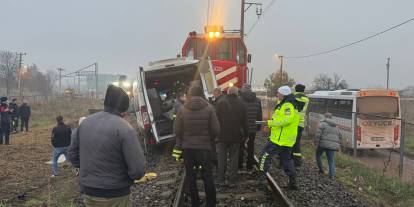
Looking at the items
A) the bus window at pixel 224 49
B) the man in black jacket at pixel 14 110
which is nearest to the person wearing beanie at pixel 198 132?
the bus window at pixel 224 49

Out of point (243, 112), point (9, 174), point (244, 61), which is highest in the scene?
point (244, 61)

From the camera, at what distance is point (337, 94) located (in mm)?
19766

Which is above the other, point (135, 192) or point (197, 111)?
point (197, 111)

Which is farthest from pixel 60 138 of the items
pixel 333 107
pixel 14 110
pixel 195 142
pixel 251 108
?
pixel 333 107

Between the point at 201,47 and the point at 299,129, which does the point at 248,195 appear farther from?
the point at 201,47

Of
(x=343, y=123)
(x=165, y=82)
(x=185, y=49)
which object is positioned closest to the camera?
(x=165, y=82)

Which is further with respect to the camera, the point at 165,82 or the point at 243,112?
the point at 165,82

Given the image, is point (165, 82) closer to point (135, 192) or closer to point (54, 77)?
point (135, 192)

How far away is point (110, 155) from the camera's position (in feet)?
12.3

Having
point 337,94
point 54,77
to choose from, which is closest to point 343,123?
point 337,94

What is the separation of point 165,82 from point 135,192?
6.23 meters

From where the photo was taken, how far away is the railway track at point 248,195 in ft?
22.4

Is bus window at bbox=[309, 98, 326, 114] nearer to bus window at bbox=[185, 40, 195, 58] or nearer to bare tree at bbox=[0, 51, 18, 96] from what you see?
bus window at bbox=[185, 40, 195, 58]

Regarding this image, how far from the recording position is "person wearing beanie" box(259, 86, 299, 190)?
290 inches
